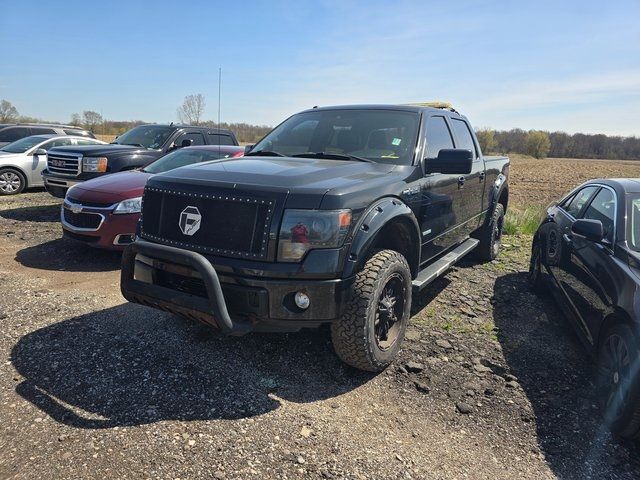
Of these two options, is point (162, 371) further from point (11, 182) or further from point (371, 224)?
point (11, 182)

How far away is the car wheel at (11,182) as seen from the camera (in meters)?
11.0

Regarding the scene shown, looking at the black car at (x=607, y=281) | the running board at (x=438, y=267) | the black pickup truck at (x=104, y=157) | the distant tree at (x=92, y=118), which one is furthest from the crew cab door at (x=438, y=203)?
the distant tree at (x=92, y=118)

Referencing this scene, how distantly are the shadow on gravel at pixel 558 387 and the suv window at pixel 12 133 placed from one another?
56.0ft

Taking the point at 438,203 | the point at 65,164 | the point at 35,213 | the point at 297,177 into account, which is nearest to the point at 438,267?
the point at 438,203

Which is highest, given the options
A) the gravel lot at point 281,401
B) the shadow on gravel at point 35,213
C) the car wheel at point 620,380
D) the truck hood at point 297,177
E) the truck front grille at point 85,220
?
the truck hood at point 297,177

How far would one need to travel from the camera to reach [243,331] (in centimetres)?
287

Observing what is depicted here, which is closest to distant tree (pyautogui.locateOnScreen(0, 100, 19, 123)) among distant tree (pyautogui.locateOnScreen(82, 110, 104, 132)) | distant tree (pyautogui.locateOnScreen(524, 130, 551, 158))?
distant tree (pyautogui.locateOnScreen(82, 110, 104, 132))

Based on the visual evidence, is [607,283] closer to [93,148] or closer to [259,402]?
[259,402]

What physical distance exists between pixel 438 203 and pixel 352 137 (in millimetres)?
1020

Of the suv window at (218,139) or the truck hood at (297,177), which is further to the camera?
the suv window at (218,139)

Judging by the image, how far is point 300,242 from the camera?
2.87 metres

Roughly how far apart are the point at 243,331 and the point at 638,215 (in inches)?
129

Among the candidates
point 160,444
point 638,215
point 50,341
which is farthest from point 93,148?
point 638,215

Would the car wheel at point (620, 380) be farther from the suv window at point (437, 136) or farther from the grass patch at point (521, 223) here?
the grass patch at point (521, 223)
